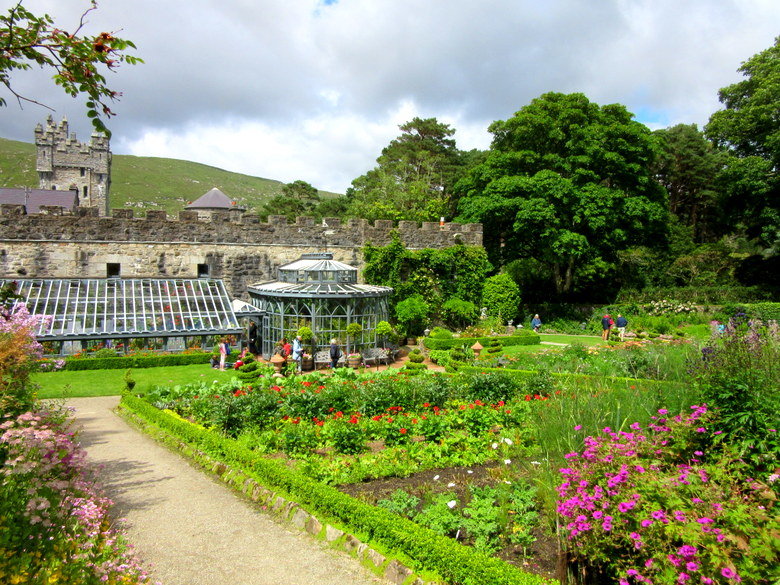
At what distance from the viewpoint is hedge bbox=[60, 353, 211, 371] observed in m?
15.2

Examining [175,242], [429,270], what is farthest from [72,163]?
[429,270]

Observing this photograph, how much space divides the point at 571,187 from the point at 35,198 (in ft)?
118

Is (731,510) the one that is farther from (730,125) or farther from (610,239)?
(730,125)

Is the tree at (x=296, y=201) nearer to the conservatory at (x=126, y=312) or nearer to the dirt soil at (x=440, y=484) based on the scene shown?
the conservatory at (x=126, y=312)

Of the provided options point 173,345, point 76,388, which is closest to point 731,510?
point 76,388

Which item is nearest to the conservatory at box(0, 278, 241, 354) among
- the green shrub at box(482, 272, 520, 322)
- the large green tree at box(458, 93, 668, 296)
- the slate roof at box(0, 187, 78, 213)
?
the green shrub at box(482, 272, 520, 322)

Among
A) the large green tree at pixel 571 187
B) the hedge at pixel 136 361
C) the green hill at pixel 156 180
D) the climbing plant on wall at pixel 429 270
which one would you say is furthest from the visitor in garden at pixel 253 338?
the green hill at pixel 156 180

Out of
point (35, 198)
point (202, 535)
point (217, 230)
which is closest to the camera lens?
point (202, 535)

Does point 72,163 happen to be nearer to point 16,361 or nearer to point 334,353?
point 334,353

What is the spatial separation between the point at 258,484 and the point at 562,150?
74.6 feet

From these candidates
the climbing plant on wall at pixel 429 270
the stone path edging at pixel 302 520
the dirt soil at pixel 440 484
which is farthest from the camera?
the climbing plant on wall at pixel 429 270

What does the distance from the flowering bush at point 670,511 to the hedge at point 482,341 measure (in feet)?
40.9

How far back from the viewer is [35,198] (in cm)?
3853

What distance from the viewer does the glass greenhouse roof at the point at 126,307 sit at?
52.8ft
